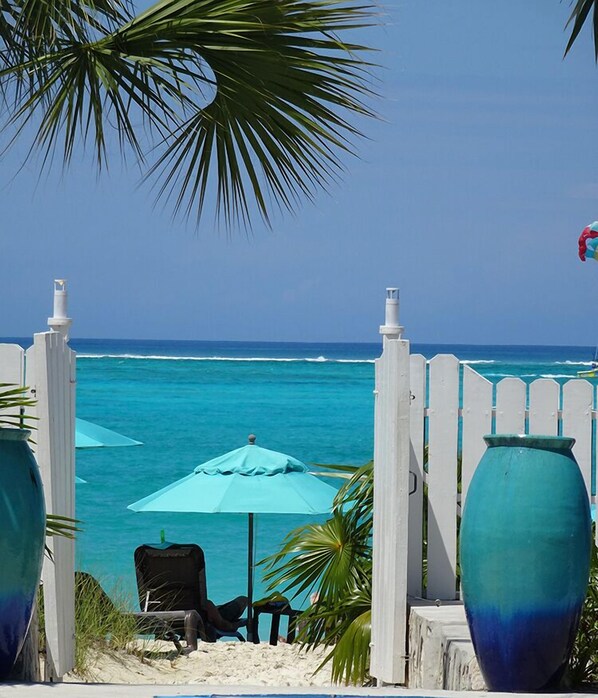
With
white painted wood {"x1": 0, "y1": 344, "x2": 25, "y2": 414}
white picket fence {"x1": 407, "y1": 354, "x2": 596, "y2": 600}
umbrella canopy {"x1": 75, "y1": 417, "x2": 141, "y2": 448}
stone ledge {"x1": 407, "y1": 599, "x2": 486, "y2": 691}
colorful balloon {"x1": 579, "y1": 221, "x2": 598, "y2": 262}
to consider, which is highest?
colorful balloon {"x1": 579, "y1": 221, "x2": 598, "y2": 262}

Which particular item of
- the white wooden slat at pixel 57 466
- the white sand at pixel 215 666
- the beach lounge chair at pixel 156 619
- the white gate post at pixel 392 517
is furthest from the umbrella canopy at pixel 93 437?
the white gate post at pixel 392 517

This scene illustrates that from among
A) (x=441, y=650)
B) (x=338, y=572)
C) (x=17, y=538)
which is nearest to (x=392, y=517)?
(x=441, y=650)

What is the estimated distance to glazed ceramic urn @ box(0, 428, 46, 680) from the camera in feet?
11.8

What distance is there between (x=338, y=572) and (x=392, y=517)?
86 centimetres

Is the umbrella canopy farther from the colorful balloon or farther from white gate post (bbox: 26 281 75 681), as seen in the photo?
the colorful balloon

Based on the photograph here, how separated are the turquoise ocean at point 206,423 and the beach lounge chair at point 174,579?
0.23 metres

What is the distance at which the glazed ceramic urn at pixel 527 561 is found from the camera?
3680 mm

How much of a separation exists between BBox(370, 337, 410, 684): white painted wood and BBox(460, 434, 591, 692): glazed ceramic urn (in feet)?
4.72

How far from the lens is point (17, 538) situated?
11.8 ft

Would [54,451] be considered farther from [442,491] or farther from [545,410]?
[545,410]

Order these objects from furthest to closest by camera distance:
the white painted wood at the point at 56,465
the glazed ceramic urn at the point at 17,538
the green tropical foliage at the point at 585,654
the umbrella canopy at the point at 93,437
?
the umbrella canopy at the point at 93,437
the white painted wood at the point at 56,465
the green tropical foliage at the point at 585,654
the glazed ceramic urn at the point at 17,538

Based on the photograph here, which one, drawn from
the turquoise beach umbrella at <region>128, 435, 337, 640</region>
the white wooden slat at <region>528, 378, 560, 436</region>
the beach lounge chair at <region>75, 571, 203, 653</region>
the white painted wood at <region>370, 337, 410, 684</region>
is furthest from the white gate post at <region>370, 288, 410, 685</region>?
the turquoise beach umbrella at <region>128, 435, 337, 640</region>

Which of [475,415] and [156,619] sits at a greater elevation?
[475,415]

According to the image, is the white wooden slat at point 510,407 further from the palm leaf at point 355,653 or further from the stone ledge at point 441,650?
the palm leaf at point 355,653
